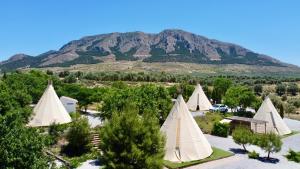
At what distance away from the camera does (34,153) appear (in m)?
13.7

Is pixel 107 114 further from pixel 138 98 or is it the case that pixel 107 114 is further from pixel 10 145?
pixel 10 145

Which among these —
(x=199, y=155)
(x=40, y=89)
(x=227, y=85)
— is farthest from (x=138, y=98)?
(x=227, y=85)

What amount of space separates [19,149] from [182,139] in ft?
55.8

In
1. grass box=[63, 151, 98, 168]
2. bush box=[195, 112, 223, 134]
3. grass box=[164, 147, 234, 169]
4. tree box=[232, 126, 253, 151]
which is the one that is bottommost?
grass box=[164, 147, 234, 169]

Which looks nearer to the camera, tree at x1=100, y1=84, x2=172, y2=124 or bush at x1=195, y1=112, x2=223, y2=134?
tree at x1=100, y1=84, x2=172, y2=124

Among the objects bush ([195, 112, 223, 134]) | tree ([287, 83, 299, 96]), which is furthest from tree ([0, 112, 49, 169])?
tree ([287, 83, 299, 96])

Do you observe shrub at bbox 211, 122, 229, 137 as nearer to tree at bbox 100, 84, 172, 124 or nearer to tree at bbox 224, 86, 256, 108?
tree at bbox 100, 84, 172, 124

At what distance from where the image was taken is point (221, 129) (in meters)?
39.5

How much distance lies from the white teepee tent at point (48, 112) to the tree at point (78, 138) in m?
7.56

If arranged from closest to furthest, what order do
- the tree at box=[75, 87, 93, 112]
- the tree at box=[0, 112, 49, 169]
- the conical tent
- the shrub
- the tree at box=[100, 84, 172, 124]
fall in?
1. the tree at box=[0, 112, 49, 169]
2. the conical tent
3. the tree at box=[100, 84, 172, 124]
4. the shrub
5. the tree at box=[75, 87, 93, 112]

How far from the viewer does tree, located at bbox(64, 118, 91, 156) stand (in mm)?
29984

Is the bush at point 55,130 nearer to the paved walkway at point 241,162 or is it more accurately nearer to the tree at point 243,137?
the paved walkway at point 241,162

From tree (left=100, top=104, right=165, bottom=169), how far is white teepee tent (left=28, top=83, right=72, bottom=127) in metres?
17.7

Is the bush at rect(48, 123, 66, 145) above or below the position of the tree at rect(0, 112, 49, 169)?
below
